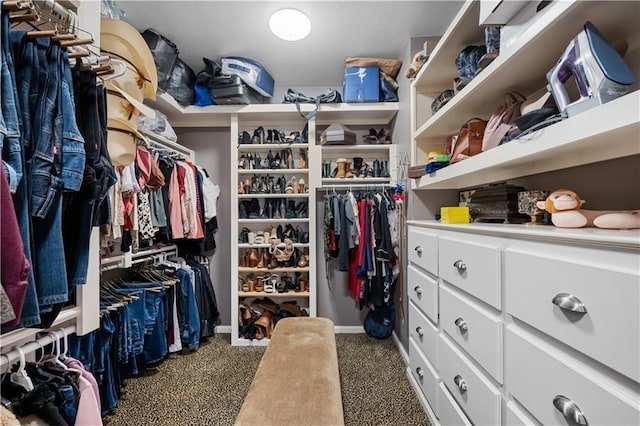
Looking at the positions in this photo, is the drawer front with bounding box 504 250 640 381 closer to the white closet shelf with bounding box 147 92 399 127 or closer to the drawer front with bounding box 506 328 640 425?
the drawer front with bounding box 506 328 640 425

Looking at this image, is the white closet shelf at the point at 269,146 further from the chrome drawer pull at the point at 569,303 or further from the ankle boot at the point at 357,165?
the chrome drawer pull at the point at 569,303

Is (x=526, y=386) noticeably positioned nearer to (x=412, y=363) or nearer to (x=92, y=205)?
(x=412, y=363)

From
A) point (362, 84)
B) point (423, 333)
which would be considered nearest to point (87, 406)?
point (423, 333)

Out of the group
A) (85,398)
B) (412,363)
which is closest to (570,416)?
(412,363)

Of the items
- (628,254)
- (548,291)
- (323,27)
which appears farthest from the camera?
(323,27)

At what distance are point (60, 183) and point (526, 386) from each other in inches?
60.5

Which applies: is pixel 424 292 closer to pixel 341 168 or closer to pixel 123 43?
pixel 341 168

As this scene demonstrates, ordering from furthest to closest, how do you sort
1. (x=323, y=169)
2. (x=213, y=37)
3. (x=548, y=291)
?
(x=323, y=169) < (x=213, y=37) < (x=548, y=291)

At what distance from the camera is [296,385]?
1205 mm

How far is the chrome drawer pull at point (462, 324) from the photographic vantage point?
1.14 m

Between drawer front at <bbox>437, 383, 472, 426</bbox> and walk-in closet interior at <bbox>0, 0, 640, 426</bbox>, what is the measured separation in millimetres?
11

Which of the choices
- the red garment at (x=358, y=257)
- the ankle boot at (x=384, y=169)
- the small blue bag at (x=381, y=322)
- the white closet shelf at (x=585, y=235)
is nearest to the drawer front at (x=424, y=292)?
the white closet shelf at (x=585, y=235)

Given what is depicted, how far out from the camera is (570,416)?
0.66 m

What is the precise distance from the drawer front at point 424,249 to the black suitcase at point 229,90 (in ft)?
6.13
